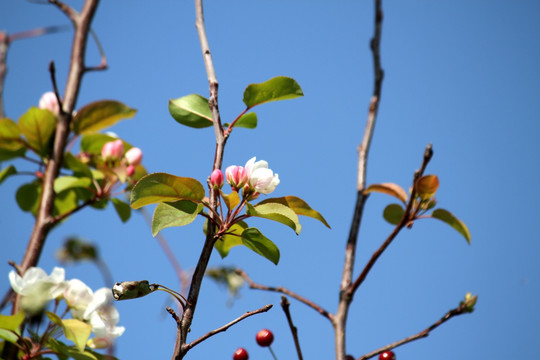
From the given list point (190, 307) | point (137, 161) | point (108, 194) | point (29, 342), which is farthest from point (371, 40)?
point (29, 342)

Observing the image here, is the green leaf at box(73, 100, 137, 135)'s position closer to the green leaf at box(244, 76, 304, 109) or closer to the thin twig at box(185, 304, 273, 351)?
the green leaf at box(244, 76, 304, 109)

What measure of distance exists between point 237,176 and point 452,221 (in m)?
0.64

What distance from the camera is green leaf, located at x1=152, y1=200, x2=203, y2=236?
867 mm

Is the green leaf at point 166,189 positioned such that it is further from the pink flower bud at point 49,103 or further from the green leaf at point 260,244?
the pink flower bud at point 49,103

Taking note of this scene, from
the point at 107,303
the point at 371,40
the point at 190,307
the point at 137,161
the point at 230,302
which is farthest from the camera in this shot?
the point at 230,302

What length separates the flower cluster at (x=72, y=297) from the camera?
3.88 ft

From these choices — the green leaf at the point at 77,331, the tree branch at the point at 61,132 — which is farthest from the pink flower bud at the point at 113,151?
the green leaf at the point at 77,331

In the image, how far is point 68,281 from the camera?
120 cm

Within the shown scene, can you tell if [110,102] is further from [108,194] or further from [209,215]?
[209,215]

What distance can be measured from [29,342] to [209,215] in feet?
1.93

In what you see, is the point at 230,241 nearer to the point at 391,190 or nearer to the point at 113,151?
the point at 391,190

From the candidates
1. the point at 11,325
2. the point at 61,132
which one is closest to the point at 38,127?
the point at 61,132

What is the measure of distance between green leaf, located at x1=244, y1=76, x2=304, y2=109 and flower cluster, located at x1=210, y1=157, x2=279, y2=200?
19cm

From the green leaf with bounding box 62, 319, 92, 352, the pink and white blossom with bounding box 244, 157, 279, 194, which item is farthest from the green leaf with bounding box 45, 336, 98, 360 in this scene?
the pink and white blossom with bounding box 244, 157, 279, 194
